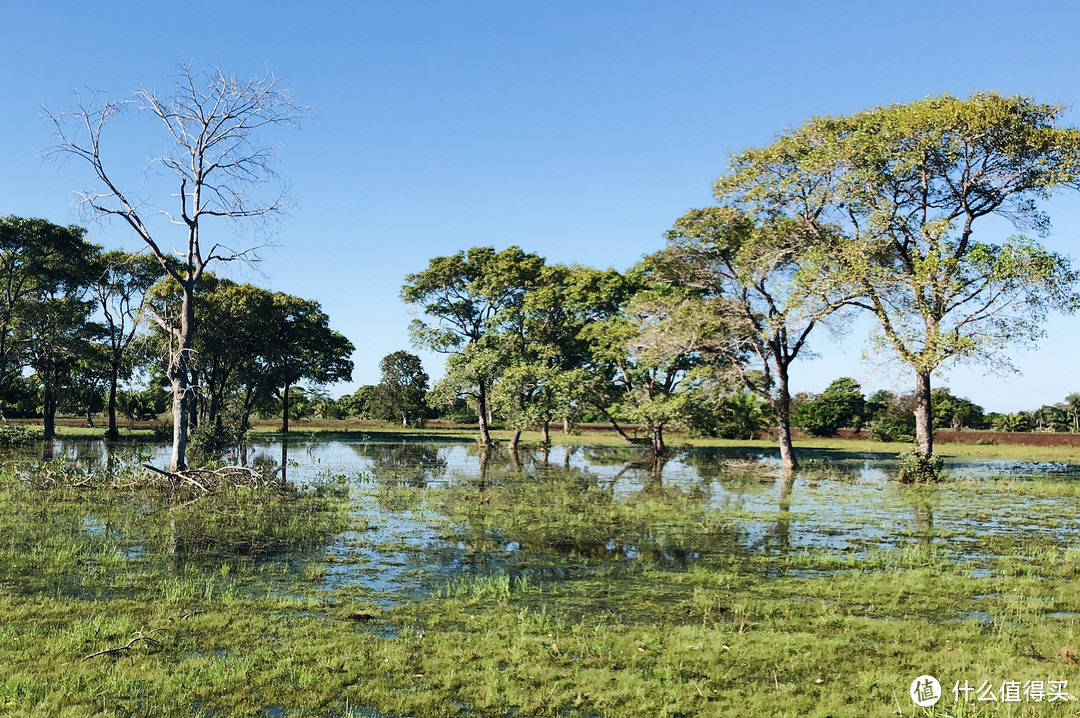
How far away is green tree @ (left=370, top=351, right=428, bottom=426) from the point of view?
8631cm

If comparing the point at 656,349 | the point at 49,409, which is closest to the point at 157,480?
the point at 656,349

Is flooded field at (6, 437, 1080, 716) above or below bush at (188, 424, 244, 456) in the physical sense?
below

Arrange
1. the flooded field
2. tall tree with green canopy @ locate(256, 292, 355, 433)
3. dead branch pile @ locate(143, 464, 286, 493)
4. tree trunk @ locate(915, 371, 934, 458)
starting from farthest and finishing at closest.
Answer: tall tree with green canopy @ locate(256, 292, 355, 433) → tree trunk @ locate(915, 371, 934, 458) → dead branch pile @ locate(143, 464, 286, 493) → the flooded field

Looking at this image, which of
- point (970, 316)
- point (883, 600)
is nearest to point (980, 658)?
point (883, 600)

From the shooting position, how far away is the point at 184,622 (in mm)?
8453

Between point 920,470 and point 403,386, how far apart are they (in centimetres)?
6704

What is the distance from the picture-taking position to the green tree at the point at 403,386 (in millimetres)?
86312

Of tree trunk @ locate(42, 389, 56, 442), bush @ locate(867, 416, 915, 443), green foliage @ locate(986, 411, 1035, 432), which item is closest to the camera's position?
tree trunk @ locate(42, 389, 56, 442)

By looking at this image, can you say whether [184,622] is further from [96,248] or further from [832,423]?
[832,423]

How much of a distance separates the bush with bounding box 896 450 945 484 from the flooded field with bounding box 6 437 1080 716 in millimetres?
7591

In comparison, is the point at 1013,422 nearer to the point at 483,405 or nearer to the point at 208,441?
the point at 483,405

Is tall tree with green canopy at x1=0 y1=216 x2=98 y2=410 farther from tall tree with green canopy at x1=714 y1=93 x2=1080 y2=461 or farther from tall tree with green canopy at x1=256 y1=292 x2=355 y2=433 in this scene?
tall tree with green canopy at x1=714 y1=93 x2=1080 y2=461

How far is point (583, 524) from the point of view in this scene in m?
16.8

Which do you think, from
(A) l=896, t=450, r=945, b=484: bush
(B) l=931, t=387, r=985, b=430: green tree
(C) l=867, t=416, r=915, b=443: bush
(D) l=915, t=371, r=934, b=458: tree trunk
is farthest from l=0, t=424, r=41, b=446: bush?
(B) l=931, t=387, r=985, b=430: green tree
